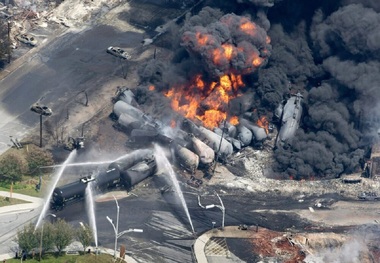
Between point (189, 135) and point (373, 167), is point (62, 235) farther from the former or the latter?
point (373, 167)

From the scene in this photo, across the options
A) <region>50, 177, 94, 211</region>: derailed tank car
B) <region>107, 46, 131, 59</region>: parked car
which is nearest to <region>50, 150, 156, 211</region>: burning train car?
<region>50, 177, 94, 211</region>: derailed tank car

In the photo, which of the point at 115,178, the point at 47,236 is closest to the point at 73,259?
the point at 47,236

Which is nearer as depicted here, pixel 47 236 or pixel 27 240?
pixel 27 240

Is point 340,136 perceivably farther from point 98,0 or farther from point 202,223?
point 98,0

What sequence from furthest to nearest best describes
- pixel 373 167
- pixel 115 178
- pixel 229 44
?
pixel 229 44
pixel 373 167
pixel 115 178

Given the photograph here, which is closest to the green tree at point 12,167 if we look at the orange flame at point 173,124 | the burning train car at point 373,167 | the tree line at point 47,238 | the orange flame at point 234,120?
the tree line at point 47,238

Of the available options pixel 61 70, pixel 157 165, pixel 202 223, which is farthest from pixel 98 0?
pixel 202 223

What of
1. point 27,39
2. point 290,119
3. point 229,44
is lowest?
point 27,39

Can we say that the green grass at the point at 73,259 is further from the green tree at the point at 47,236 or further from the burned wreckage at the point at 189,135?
the burned wreckage at the point at 189,135
